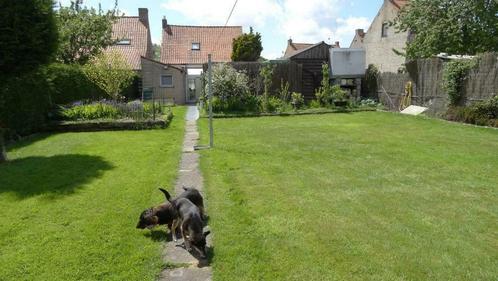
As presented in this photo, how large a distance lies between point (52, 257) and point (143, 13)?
33927mm

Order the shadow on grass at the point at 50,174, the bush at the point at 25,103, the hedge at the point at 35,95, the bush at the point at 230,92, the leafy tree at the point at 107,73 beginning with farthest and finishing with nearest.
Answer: the leafy tree at the point at 107,73
the bush at the point at 230,92
the hedge at the point at 35,95
the bush at the point at 25,103
the shadow on grass at the point at 50,174

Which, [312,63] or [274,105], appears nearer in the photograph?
[274,105]

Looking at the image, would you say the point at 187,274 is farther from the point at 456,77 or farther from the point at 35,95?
the point at 456,77

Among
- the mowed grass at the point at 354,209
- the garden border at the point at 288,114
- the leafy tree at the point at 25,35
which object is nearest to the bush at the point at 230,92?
the garden border at the point at 288,114

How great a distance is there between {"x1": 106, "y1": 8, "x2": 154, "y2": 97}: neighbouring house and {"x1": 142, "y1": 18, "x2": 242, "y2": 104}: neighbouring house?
1.61 meters

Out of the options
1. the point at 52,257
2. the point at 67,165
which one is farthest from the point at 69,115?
the point at 52,257

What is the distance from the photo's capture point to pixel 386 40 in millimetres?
27531

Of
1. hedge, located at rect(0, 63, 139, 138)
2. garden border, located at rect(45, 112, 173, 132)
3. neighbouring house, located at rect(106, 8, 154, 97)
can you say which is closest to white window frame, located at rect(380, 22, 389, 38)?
neighbouring house, located at rect(106, 8, 154, 97)

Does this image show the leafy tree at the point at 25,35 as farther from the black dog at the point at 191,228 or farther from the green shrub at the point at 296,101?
the green shrub at the point at 296,101

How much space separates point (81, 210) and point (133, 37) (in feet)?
97.6

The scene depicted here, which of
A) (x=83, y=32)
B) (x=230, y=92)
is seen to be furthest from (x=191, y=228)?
(x=83, y=32)

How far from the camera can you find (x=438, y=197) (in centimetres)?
562

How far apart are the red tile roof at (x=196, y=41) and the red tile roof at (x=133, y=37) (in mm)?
1714

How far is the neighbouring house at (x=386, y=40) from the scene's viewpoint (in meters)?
25.9
